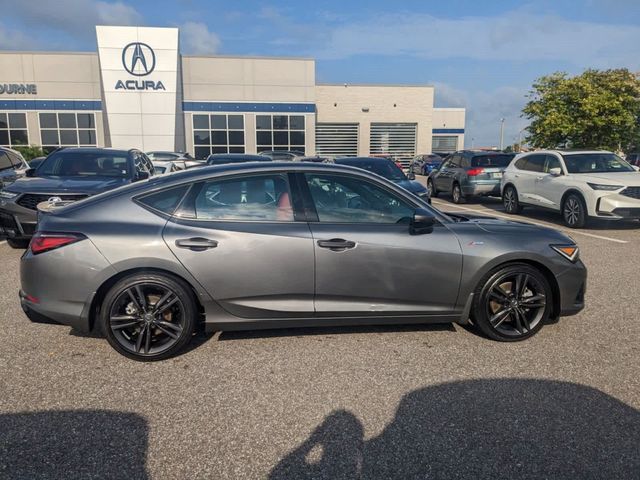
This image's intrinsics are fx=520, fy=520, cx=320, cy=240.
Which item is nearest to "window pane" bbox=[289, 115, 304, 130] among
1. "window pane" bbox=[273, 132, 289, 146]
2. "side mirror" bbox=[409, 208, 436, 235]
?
"window pane" bbox=[273, 132, 289, 146]

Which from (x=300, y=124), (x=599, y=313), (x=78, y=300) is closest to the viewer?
(x=78, y=300)

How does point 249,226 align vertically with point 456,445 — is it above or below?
above

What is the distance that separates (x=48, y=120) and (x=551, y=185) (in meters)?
37.1

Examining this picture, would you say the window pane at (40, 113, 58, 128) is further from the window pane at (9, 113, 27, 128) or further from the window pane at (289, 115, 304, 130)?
the window pane at (289, 115, 304, 130)

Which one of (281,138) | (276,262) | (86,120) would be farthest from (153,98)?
(276,262)

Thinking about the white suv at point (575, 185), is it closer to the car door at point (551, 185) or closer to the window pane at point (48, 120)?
the car door at point (551, 185)

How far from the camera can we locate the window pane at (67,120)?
124 feet

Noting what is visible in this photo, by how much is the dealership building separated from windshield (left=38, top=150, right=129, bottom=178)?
28.5 m

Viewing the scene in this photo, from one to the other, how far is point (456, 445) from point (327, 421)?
2.49 feet

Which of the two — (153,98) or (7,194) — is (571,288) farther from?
(153,98)

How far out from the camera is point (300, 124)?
4022cm

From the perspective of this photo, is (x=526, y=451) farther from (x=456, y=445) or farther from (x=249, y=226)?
(x=249, y=226)

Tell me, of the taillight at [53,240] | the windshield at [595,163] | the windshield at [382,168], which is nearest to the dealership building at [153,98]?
the windshield at [382,168]

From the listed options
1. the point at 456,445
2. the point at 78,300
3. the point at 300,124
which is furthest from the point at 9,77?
the point at 456,445
